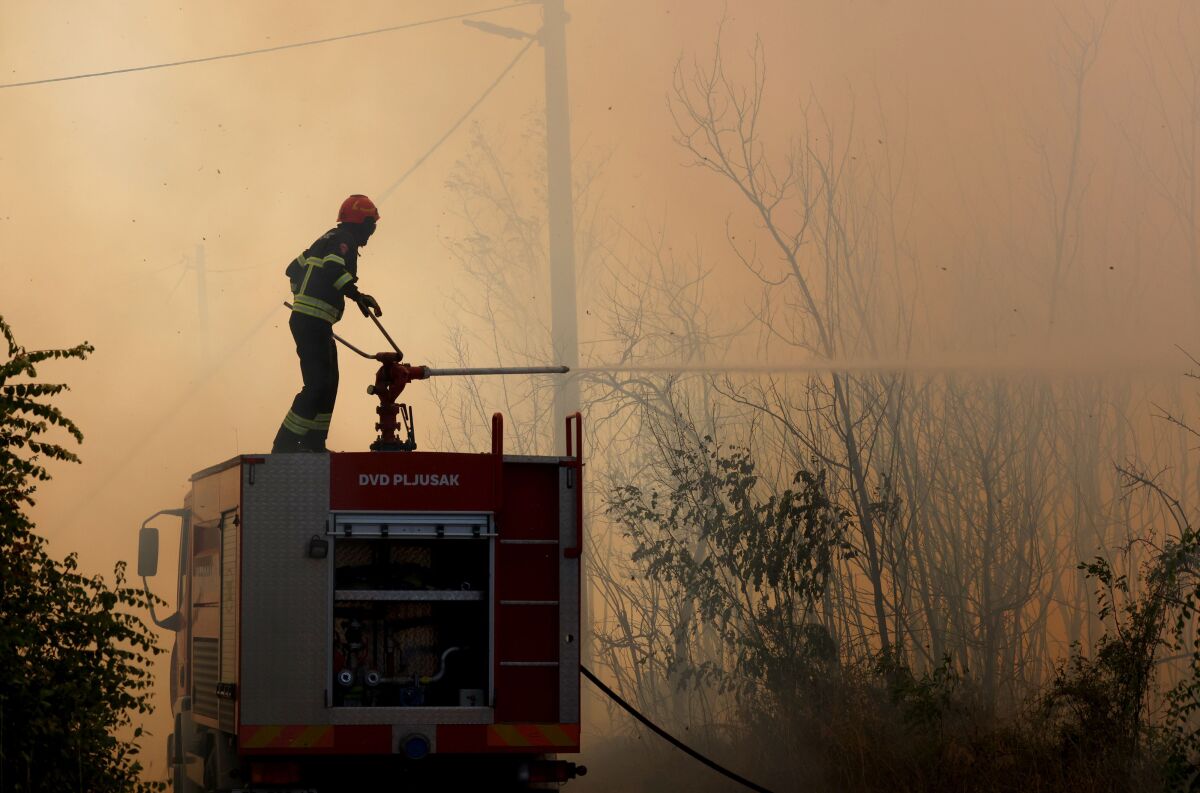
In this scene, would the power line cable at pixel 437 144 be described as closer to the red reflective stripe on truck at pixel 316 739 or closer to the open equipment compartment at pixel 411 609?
the open equipment compartment at pixel 411 609

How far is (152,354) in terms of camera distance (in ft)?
57.9

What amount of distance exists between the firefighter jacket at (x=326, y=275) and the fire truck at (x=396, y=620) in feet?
8.06

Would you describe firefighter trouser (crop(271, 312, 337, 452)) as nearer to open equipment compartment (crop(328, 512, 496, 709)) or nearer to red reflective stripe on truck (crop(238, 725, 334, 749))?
open equipment compartment (crop(328, 512, 496, 709))

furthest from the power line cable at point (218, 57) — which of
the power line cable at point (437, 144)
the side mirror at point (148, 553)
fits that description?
the side mirror at point (148, 553)

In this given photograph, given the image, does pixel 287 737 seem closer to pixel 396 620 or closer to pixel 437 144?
pixel 396 620

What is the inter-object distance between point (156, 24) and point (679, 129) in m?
7.05

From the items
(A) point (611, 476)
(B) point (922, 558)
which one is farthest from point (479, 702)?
(A) point (611, 476)

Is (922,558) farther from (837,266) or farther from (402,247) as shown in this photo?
(402,247)

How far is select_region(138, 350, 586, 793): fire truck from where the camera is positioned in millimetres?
7699

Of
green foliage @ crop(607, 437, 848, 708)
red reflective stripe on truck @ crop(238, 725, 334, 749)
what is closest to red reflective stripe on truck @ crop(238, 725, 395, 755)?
red reflective stripe on truck @ crop(238, 725, 334, 749)

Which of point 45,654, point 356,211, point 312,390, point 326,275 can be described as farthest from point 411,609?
point 356,211

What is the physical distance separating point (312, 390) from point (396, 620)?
9.82 feet

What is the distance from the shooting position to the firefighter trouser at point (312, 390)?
10.7 m

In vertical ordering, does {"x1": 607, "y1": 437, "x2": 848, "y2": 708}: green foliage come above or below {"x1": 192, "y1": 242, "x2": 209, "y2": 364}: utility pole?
below
